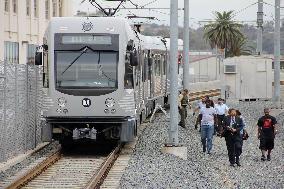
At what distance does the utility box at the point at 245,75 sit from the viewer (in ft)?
168

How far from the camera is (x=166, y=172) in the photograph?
18.1 metres

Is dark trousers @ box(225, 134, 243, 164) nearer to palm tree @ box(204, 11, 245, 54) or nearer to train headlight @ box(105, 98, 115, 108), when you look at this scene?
train headlight @ box(105, 98, 115, 108)

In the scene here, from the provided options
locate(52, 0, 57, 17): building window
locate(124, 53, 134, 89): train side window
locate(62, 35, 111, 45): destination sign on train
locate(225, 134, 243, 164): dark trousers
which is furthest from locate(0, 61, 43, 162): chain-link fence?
locate(52, 0, 57, 17): building window

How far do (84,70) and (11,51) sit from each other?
2713cm

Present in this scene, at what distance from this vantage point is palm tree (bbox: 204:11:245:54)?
9419 cm

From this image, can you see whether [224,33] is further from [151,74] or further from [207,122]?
[207,122]

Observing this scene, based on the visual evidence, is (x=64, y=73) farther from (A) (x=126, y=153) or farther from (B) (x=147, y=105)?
(B) (x=147, y=105)

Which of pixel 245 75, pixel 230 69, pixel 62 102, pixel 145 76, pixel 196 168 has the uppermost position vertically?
pixel 230 69

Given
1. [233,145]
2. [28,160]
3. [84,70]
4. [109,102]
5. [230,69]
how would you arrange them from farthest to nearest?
[230,69] → [233,145] → [109,102] → [84,70] → [28,160]

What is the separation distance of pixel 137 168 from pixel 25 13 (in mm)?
33101

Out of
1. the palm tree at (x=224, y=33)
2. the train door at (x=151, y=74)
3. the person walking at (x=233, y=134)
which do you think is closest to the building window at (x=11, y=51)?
the train door at (x=151, y=74)

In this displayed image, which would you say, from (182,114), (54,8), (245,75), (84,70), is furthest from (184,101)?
(54,8)

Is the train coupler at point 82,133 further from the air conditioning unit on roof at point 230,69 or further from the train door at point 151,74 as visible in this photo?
the air conditioning unit on roof at point 230,69

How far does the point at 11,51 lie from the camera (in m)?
46.8
